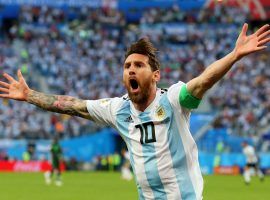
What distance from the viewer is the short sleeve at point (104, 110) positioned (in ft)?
24.0

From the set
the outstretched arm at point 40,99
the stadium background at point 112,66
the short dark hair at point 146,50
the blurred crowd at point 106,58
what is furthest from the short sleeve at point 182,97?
the blurred crowd at point 106,58

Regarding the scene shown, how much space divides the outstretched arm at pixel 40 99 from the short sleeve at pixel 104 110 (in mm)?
245

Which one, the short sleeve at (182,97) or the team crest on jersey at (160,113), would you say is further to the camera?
the team crest on jersey at (160,113)

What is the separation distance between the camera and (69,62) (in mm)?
50656

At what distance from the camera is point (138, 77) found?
22.1ft

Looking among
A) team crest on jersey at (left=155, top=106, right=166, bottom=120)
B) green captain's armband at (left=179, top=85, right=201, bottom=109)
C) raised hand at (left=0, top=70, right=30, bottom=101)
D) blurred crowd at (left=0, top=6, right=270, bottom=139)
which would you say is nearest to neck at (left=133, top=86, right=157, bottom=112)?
team crest on jersey at (left=155, top=106, right=166, bottom=120)

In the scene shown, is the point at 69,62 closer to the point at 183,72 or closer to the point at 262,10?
the point at 183,72

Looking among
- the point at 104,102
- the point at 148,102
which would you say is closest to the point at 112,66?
the point at 104,102

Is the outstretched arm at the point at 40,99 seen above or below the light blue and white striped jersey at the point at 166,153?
above

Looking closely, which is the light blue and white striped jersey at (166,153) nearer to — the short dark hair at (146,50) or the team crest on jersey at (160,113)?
the team crest on jersey at (160,113)

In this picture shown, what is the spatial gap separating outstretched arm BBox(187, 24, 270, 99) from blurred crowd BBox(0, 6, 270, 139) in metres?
37.5

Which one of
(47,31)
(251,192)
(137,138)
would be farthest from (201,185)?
(47,31)

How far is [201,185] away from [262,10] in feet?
164

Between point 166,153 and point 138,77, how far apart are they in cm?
72
